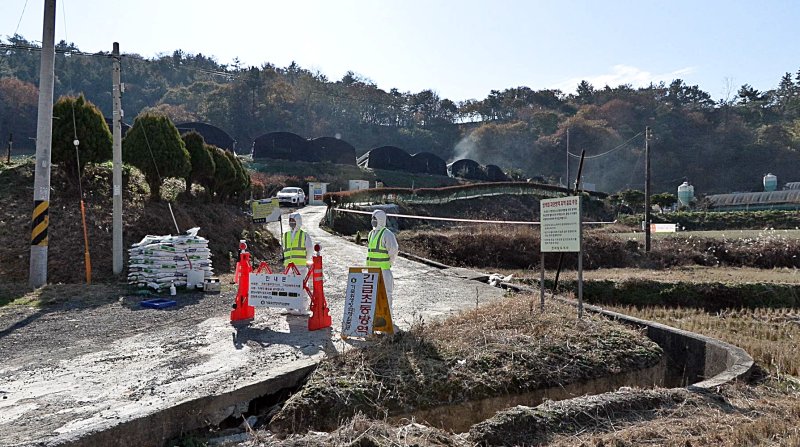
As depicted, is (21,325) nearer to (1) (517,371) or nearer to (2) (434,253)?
(1) (517,371)

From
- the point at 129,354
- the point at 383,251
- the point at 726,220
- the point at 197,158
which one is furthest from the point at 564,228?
the point at 726,220

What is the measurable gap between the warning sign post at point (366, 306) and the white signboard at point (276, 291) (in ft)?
3.48

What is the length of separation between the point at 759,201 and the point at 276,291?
49.9 meters

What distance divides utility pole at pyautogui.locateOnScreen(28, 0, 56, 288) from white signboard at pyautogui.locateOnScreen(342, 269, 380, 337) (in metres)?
7.22

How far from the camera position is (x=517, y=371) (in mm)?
6164

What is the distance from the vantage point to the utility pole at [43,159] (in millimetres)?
11500

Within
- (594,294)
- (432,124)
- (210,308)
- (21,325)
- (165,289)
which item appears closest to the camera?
(21,325)

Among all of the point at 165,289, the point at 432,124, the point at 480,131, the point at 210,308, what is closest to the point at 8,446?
the point at 210,308

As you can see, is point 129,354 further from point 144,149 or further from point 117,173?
point 144,149

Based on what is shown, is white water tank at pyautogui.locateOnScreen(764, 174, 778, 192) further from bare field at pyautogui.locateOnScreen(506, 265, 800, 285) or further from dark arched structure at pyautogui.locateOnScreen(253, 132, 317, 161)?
bare field at pyautogui.locateOnScreen(506, 265, 800, 285)

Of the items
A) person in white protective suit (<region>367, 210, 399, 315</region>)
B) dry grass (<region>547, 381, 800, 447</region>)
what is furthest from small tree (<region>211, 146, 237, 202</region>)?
dry grass (<region>547, 381, 800, 447</region>)

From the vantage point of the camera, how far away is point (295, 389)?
6.05 m

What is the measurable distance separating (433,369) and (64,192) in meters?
12.8

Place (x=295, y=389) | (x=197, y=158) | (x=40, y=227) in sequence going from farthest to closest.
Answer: (x=197, y=158)
(x=40, y=227)
(x=295, y=389)
